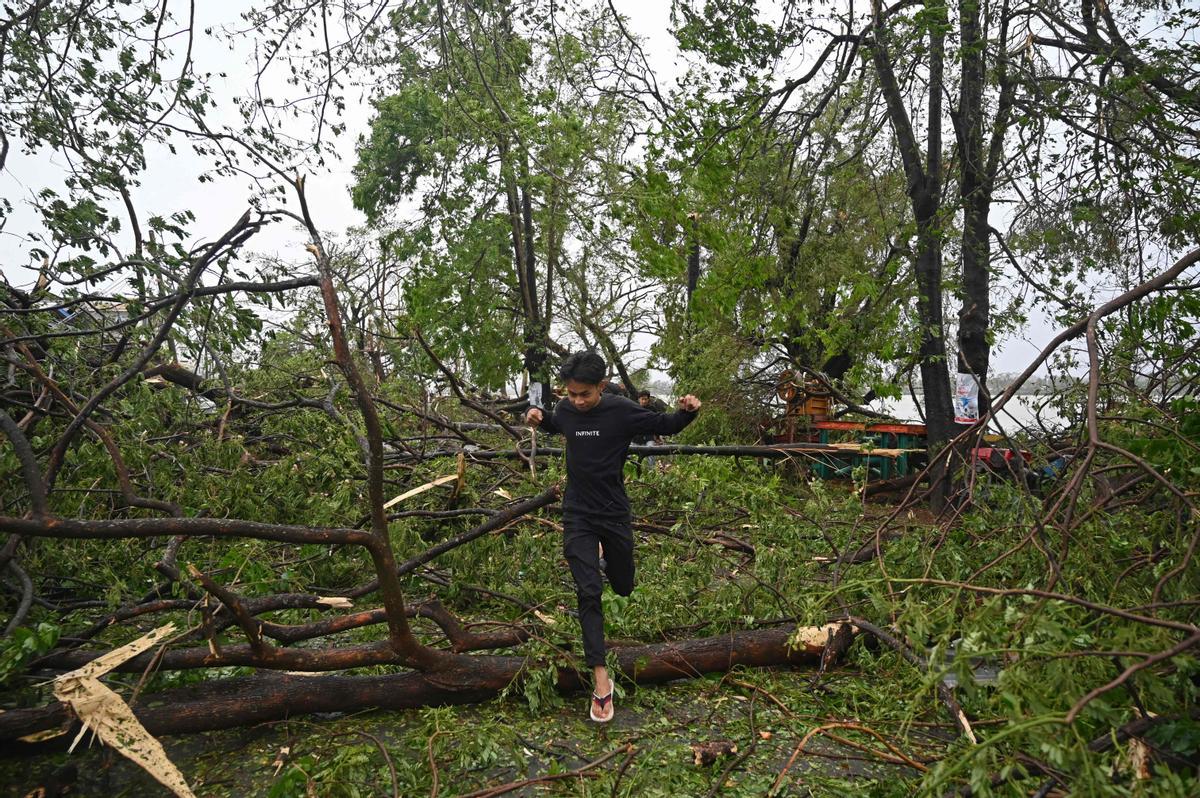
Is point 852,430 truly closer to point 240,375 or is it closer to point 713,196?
point 713,196

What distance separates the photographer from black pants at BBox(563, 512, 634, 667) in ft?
11.2

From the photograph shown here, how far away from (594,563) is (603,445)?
56 cm

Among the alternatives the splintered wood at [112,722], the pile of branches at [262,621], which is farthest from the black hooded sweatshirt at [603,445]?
the splintered wood at [112,722]

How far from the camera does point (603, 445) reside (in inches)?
147

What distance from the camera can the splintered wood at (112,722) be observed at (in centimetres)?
241

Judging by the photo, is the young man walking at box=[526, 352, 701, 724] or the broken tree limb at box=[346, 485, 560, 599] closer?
the young man walking at box=[526, 352, 701, 724]

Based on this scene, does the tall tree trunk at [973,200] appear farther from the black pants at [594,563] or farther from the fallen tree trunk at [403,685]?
the black pants at [594,563]

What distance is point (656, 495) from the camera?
6.11 meters

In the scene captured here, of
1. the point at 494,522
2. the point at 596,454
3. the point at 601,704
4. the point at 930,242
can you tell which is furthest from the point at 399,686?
the point at 930,242

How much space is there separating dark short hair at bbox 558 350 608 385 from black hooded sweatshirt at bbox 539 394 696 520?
6.1 inches

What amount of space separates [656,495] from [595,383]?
8.51ft

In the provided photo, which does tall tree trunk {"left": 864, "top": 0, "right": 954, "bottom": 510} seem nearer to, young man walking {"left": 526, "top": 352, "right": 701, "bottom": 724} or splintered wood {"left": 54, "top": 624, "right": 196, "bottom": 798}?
young man walking {"left": 526, "top": 352, "right": 701, "bottom": 724}

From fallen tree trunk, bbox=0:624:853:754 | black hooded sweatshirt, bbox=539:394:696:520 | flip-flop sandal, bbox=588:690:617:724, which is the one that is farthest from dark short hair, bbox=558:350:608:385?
flip-flop sandal, bbox=588:690:617:724

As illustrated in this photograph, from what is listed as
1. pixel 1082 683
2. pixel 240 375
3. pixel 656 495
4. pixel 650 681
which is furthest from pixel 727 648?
pixel 240 375
